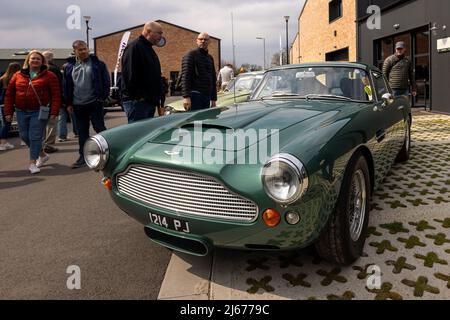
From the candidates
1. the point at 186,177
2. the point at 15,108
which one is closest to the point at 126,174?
the point at 186,177

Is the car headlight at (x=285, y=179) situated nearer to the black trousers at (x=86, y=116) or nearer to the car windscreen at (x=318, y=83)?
the car windscreen at (x=318, y=83)

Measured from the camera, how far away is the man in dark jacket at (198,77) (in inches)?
221

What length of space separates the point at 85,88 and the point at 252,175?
15.0 feet

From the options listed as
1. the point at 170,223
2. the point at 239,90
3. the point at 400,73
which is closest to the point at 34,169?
the point at 239,90

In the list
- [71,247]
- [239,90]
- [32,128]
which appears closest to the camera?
[71,247]

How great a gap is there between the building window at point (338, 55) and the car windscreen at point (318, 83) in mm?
17126

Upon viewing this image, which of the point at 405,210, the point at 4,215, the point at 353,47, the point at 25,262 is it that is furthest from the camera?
the point at 353,47

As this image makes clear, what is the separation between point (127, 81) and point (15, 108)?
2.41 m

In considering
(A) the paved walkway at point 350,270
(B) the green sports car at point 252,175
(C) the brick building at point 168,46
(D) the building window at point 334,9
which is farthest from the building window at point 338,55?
(C) the brick building at point 168,46

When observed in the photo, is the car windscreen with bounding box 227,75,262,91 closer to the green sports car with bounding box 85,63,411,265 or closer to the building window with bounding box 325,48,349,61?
the green sports car with bounding box 85,63,411,265

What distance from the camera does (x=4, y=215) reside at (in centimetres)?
405

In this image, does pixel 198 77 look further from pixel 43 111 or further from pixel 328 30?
pixel 328 30

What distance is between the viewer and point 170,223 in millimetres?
2402
